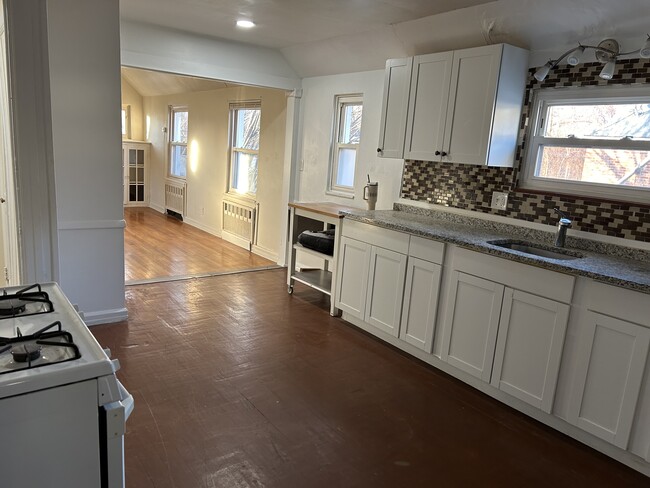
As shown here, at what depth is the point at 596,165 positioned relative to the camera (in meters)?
2.95

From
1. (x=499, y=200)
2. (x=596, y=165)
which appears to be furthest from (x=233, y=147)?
(x=596, y=165)

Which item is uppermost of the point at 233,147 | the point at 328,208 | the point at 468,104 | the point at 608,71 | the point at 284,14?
the point at 284,14

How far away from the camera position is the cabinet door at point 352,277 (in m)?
3.64

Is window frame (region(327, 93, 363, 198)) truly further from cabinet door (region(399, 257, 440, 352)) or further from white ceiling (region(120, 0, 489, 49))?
cabinet door (region(399, 257, 440, 352))

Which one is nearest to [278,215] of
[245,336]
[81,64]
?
[245,336]

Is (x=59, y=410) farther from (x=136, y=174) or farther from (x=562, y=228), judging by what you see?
(x=136, y=174)

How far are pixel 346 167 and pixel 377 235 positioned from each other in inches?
61.7

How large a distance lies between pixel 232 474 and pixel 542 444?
155 centimetres

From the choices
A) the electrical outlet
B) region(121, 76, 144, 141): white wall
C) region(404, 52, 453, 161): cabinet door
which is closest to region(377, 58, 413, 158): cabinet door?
region(404, 52, 453, 161): cabinet door

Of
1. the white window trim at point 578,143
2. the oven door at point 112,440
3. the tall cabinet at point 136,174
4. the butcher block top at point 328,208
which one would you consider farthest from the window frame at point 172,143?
the oven door at point 112,440

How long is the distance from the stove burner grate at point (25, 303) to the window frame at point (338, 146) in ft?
11.2

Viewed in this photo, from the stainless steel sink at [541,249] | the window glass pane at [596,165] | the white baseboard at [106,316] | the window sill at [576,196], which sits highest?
the window glass pane at [596,165]

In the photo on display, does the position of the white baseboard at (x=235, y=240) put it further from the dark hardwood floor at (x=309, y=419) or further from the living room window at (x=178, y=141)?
the dark hardwood floor at (x=309, y=419)

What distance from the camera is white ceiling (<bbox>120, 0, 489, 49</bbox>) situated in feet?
10.5
